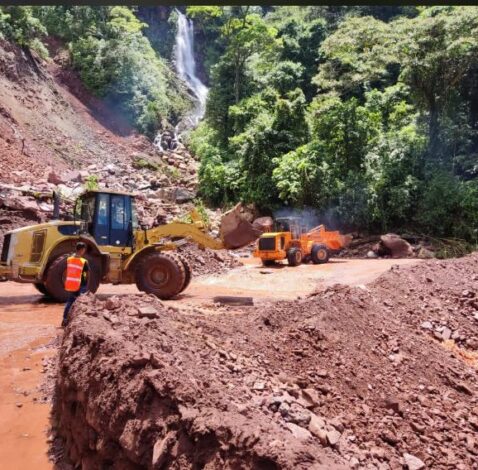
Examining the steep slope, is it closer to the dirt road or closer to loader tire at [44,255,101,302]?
the dirt road

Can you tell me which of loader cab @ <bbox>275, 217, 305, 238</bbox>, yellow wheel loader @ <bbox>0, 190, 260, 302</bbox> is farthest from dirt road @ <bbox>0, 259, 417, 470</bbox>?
loader cab @ <bbox>275, 217, 305, 238</bbox>

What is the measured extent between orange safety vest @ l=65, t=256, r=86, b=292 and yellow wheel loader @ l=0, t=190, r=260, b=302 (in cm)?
280

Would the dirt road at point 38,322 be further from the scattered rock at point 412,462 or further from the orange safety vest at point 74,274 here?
the scattered rock at point 412,462

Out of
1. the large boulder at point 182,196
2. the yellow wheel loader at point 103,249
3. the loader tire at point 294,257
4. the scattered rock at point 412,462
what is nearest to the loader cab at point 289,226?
the loader tire at point 294,257

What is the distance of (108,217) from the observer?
38.7 feet

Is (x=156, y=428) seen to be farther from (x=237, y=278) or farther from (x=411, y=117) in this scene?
(x=411, y=117)

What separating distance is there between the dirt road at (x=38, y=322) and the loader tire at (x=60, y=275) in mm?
395

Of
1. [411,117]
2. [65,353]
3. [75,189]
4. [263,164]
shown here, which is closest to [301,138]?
[263,164]

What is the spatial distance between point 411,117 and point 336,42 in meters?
6.54

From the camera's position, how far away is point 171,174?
31297mm

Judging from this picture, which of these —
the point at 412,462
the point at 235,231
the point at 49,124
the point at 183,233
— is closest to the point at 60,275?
the point at 183,233

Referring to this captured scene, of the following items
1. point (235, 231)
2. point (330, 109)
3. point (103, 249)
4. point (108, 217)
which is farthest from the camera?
point (330, 109)

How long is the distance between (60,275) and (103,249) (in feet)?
3.61

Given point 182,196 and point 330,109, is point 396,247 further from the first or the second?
point 182,196
